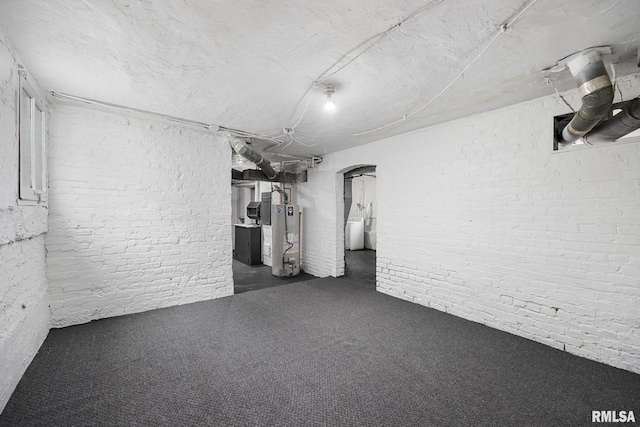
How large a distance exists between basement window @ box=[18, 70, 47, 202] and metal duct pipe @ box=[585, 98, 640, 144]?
442cm

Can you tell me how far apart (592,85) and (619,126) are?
516 mm

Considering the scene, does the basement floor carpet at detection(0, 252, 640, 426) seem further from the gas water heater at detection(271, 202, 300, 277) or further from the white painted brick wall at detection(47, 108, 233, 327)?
the gas water heater at detection(271, 202, 300, 277)

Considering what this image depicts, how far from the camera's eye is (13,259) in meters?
1.96

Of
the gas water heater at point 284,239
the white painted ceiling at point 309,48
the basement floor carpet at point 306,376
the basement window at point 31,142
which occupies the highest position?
the white painted ceiling at point 309,48

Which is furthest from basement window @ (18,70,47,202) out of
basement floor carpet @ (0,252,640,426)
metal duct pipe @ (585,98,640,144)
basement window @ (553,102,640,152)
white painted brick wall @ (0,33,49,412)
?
basement window @ (553,102,640,152)

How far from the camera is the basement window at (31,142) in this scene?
6.89 ft

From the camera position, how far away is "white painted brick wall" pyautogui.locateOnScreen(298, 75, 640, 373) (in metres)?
2.22

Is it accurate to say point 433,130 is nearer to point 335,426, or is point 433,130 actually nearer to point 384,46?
point 384,46

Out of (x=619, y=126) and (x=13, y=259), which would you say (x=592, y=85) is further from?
(x=13, y=259)

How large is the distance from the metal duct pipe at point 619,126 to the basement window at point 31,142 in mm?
4422

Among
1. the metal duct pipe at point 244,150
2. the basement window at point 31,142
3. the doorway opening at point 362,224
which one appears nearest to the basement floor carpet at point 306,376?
the basement window at point 31,142

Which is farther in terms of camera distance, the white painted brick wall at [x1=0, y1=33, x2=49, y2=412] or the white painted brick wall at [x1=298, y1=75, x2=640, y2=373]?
the white painted brick wall at [x1=298, y1=75, x2=640, y2=373]

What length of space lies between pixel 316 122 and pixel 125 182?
8.01 feet

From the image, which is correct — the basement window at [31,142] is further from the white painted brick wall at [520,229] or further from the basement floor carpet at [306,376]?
the white painted brick wall at [520,229]
